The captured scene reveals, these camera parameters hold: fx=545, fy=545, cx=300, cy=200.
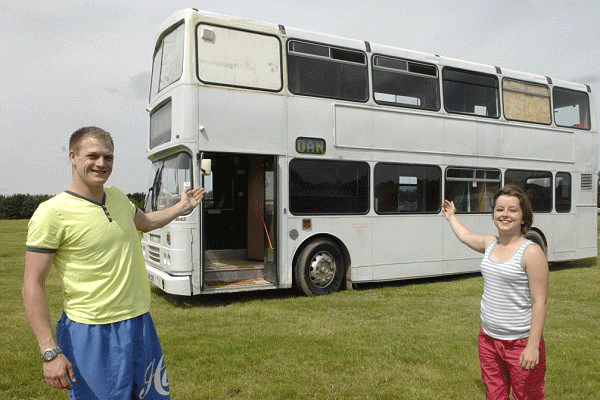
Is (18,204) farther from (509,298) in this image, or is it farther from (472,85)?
(509,298)

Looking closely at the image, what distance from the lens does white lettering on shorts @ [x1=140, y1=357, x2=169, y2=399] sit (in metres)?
2.84

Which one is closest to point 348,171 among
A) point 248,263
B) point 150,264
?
point 248,263

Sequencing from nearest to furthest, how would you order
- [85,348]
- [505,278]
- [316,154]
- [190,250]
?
[85,348], [505,278], [190,250], [316,154]

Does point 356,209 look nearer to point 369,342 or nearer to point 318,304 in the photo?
point 318,304

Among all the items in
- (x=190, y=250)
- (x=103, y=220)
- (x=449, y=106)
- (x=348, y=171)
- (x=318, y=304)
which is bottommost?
(x=318, y=304)

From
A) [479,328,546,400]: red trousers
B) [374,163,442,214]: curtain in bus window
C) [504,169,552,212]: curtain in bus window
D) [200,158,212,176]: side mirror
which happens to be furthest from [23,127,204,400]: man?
[504,169,552,212]: curtain in bus window

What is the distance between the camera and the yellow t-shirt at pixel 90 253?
2537 millimetres

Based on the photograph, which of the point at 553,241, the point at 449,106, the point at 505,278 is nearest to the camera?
the point at 505,278

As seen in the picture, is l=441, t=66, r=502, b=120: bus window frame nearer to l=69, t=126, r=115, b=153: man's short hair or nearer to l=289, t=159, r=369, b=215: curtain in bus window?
l=289, t=159, r=369, b=215: curtain in bus window

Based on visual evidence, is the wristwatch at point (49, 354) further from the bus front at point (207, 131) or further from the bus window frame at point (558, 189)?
the bus window frame at point (558, 189)

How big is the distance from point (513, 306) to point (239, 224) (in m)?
7.82

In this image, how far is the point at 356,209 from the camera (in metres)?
9.49

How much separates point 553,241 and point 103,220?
11684mm

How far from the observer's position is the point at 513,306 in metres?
3.18
